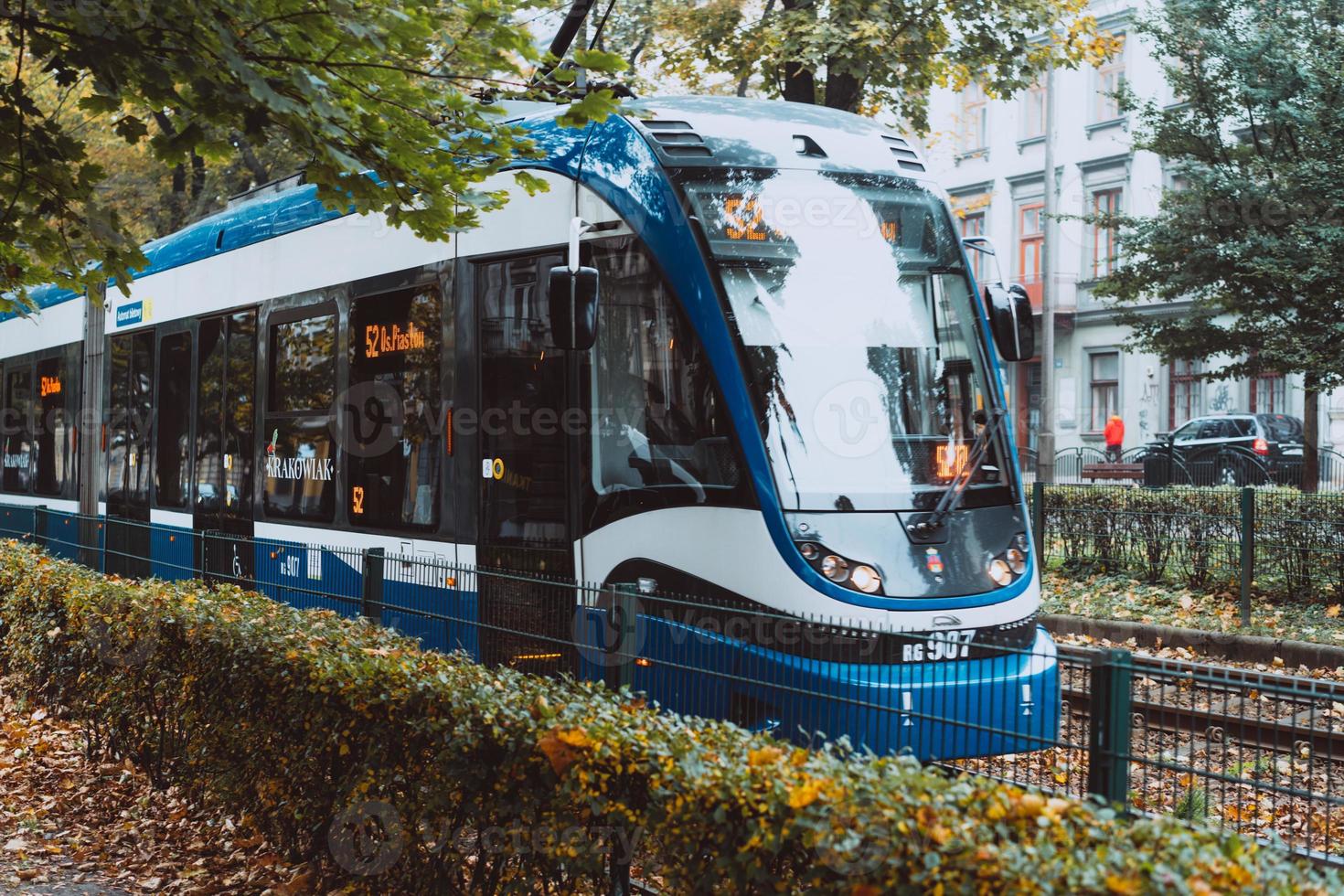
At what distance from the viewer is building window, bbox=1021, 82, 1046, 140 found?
128 ft

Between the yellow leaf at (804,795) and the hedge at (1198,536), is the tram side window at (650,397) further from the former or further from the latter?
the hedge at (1198,536)

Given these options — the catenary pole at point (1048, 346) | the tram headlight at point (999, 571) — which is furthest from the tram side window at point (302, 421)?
the catenary pole at point (1048, 346)

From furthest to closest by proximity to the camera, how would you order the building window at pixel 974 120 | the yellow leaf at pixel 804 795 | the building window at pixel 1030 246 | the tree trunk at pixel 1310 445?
the building window at pixel 974 120 < the building window at pixel 1030 246 < the tree trunk at pixel 1310 445 < the yellow leaf at pixel 804 795

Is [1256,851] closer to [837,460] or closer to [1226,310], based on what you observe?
[837,460]

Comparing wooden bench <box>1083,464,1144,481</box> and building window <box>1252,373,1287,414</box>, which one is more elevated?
building window <box>1252,373,1287,414</box>

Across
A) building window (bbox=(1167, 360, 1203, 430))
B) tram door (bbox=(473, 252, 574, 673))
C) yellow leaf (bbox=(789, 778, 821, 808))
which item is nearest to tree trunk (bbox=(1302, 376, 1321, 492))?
tram door (bbox=(473, 252, 574, 673))

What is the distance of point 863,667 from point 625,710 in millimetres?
2218

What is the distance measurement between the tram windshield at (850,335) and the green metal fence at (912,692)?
926mm

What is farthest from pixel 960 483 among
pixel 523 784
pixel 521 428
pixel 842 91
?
pixel 842 91

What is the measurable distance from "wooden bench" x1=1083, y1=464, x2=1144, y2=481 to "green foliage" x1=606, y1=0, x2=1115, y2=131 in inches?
416

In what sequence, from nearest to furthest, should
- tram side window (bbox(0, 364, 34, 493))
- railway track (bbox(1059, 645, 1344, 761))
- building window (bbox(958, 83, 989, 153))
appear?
railway track (bbox(1059, 645, 1344, 761)), tram side window (bbox(0, 364, 34, 493)), building window (bbox(958, 83, 989, 153))

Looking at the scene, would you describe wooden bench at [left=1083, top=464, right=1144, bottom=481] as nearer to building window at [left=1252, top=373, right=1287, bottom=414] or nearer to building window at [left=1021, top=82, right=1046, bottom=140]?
building window at [left=1252, top=373, right=1287, bottom=414]

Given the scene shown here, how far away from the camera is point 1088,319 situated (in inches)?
1499

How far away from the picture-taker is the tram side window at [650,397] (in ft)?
24.3
